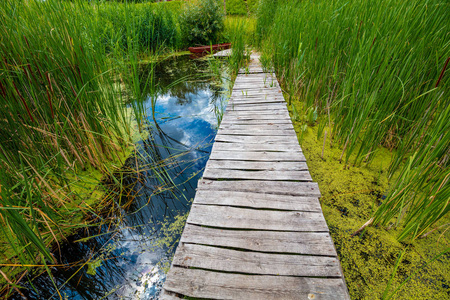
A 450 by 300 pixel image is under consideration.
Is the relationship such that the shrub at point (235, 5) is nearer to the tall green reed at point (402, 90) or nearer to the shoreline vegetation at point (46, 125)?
the tall green reed at point (402, 90)

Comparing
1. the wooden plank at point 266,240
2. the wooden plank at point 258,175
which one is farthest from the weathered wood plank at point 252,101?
the wooden plank at point 266,240

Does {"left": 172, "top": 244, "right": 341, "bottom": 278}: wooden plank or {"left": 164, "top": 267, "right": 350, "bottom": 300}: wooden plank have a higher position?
{"left": 164, "top": 267, "right": 350, "bottom": 300}: wooden plank

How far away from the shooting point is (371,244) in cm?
121

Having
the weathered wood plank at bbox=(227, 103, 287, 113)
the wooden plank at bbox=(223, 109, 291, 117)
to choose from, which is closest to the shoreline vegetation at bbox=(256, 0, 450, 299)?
the wooden plank at bbox=(223, 109, 291, 117)

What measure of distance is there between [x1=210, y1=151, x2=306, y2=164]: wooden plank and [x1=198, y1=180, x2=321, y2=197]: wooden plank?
0.29 m

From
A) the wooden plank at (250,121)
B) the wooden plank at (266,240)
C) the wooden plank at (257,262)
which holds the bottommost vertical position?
the wooden plank at (250,121)

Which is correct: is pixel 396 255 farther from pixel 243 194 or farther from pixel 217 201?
pixel 217 201

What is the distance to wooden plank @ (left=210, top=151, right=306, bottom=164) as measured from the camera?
170 cm

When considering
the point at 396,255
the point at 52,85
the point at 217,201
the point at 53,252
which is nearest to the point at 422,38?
the point at 396,255

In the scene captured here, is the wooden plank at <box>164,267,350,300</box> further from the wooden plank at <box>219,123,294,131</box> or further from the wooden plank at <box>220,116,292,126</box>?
the wooden plank at <box>220,116,292,126</box>

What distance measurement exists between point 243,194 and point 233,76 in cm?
317

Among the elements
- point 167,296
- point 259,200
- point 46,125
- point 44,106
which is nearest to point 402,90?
point 259,200

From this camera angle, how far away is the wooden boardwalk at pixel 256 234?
0.88 m

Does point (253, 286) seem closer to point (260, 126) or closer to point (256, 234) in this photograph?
point (256, 234)
